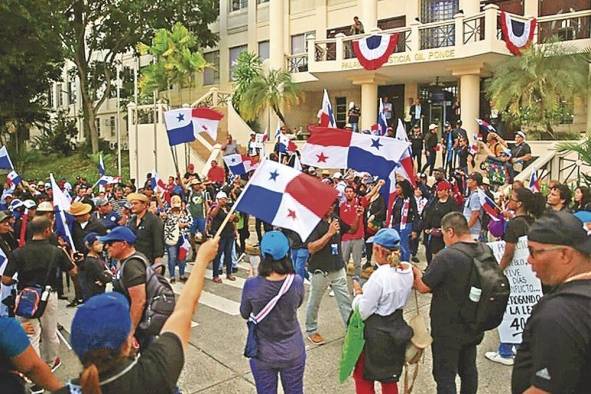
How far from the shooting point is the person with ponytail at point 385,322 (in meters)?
4.02

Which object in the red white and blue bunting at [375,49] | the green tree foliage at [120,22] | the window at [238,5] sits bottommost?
the red white and blue bunting at [375,49]

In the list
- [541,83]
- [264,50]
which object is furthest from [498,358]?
[264,50]

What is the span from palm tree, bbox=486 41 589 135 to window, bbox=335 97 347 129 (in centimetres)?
1096

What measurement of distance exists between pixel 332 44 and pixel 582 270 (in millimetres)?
21477

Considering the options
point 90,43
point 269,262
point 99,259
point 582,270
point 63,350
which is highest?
point 90,43

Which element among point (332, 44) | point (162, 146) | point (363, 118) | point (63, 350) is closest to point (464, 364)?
point (63, 350)

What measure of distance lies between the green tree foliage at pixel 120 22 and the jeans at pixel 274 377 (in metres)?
26.9

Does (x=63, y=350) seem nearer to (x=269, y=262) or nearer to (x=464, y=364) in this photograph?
(x=269, y=262)

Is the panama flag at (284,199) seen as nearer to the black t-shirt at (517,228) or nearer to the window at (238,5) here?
the black t-shirt at (517,228)

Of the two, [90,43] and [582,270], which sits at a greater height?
[90,43]

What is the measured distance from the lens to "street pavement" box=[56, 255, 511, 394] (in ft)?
17.7

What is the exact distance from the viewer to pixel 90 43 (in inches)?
1249

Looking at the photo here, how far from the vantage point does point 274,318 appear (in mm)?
4023

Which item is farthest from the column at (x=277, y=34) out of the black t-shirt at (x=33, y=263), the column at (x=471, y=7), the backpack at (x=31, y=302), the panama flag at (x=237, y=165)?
the backpack at (x=31, y=302)
